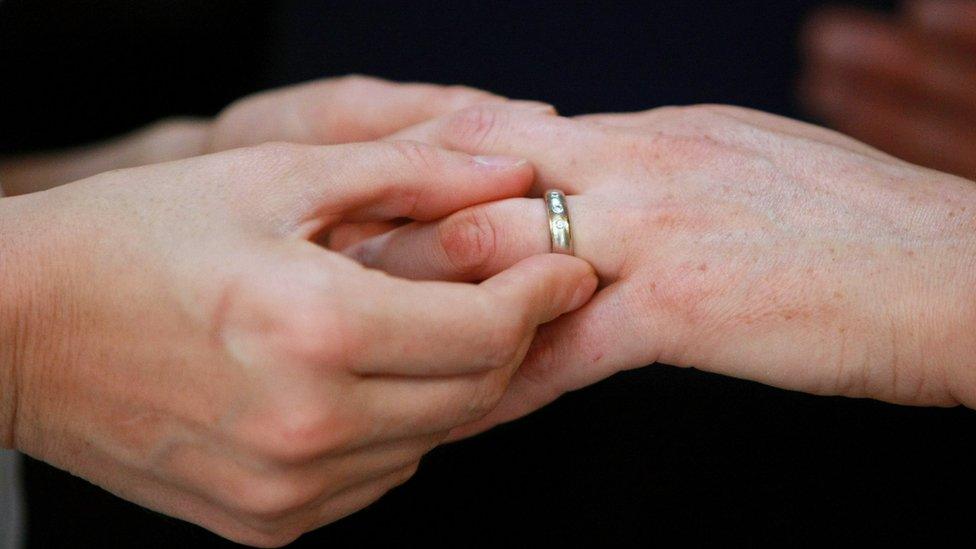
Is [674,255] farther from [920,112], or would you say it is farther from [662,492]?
[920,112]

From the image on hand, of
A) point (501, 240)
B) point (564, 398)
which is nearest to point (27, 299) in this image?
point (501, 240)

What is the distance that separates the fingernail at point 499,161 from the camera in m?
1.22

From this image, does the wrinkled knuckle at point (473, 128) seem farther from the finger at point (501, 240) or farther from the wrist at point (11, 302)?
the wrist at point (11, 302)

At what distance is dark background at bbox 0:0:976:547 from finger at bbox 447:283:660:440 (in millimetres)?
222

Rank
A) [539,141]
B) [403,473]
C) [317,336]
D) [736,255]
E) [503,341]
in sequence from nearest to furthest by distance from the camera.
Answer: [317,336]
[503,341]
[403,473]
[736,255]
[539,141]

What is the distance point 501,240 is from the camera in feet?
3.89

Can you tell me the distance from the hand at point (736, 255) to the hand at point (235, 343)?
0.18m

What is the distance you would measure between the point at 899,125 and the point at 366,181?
1.48 m

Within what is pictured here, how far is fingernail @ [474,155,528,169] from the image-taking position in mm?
1218

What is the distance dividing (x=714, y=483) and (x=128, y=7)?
74.1 inches

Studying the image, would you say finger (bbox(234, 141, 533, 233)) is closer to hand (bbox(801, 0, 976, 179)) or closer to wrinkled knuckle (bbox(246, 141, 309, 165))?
wrinkled knuckle (bbox(246, 141, 309, 165))

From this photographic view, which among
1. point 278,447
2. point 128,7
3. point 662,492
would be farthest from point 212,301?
point 128,7

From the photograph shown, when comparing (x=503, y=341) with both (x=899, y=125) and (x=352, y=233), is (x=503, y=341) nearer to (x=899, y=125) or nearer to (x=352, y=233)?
(x=352, y=233)

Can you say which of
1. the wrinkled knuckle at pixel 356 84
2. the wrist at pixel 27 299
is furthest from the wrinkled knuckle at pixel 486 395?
the wrinkled knuckle at pixel 356 84
